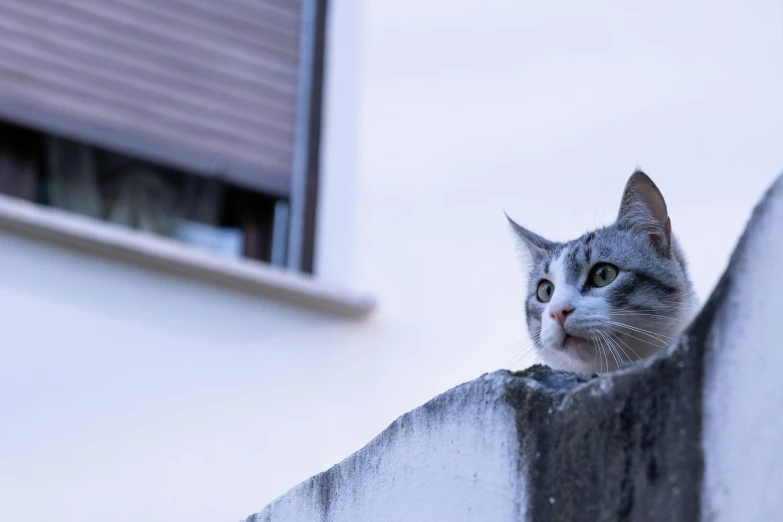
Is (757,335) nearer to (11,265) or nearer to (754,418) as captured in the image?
(754,418)

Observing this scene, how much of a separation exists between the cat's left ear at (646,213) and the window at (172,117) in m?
2.07

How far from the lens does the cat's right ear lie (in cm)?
208

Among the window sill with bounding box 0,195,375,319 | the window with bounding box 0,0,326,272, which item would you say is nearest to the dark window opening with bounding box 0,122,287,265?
the window with bounding box 0,0,326,272

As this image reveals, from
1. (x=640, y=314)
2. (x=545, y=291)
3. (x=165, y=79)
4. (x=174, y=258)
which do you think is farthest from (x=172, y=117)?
(x=640, y=314)

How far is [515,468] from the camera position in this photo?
985 millimetres

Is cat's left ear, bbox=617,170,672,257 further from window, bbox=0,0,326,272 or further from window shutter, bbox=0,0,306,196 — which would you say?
window shutter, bbox=0,0,306,196

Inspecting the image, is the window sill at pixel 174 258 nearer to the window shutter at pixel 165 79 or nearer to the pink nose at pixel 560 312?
the window shutter at pixel 165 79

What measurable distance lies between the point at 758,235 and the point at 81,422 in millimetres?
2779

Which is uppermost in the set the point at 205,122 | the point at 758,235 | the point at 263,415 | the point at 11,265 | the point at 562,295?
the point at 205,122

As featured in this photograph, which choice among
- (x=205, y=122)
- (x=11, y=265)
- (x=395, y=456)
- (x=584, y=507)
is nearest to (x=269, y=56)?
(x=205, y=122)

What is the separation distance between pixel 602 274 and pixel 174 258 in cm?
198

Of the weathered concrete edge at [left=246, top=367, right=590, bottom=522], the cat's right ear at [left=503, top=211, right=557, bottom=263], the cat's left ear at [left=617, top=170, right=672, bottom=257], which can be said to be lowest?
the weathered concrete edge at [left=246, top=367, right=590, bottom=522]

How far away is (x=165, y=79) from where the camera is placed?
374 cm

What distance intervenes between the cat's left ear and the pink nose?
0.25 m
